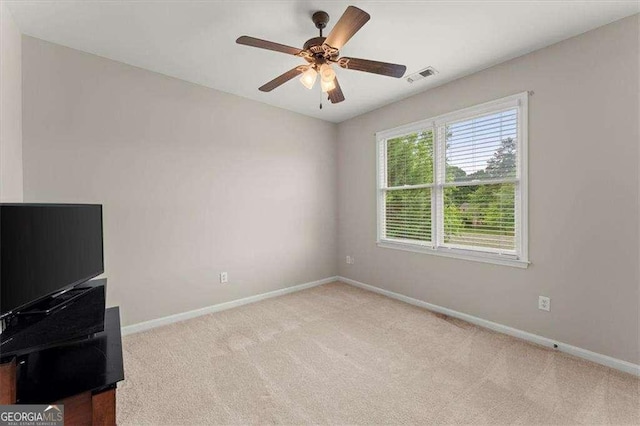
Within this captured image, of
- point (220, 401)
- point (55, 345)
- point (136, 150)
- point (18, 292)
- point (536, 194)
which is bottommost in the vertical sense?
point (220, 401)

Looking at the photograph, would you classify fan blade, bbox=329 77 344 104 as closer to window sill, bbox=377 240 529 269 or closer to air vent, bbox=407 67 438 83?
air vent, bbox=407 67 438 83

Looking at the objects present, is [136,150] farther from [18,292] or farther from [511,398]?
[511,398]

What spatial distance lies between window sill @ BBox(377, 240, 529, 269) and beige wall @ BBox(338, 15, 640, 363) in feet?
0.20

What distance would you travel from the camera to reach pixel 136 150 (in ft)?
9.35

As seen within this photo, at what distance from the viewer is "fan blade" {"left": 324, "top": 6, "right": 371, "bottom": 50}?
1.59 metres

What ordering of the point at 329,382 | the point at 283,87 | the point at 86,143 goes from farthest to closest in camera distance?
the point at 283,87, the point at 86,143, the point at 329,382

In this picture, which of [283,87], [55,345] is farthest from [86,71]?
[55,345]

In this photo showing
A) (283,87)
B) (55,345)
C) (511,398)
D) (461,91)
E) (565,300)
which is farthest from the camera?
(283,87)

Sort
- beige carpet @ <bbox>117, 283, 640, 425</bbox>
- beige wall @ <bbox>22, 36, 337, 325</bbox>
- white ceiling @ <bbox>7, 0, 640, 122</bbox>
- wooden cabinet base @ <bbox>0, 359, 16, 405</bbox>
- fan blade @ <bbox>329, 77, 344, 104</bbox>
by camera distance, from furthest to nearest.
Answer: beige wall @ <bbox>22, 36, 337, 325</bbox>
fan blade @ <bbox>329, 77, 344, 104</bbox>
white ceiling @ <bbox>7, 0, 640, 122</bbox>
beige carpet @ <bbox>117, 283, 640, 425</bbox>
wooden cabinet base @ <bbox>0, 359, 16, 405</bbox>

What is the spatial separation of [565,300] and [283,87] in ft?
11.2

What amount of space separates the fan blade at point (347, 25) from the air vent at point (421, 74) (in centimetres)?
140

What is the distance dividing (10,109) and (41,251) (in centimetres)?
139

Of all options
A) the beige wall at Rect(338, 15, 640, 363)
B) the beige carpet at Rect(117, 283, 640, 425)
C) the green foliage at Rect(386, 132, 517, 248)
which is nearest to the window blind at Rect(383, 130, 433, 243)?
the green foliage at Rect(386, 132, 517, 248)
